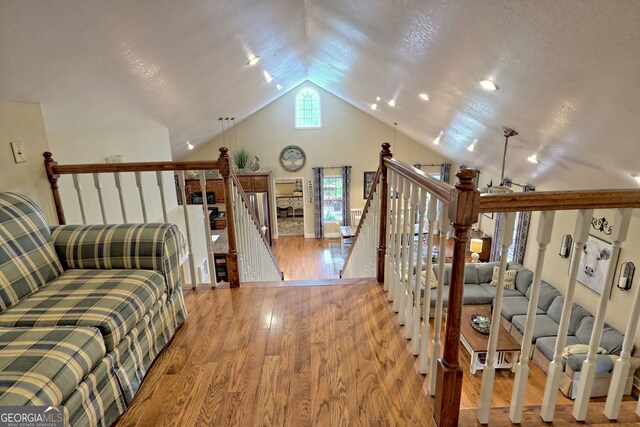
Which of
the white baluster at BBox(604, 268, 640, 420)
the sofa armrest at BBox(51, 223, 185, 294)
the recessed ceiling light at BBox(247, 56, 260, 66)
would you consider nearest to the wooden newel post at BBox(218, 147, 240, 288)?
the sofa armrest at BBox(51, 223, 185, 294)

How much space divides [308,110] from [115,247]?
8163mm

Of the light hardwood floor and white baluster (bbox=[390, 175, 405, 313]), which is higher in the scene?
white baluster (bbox=[390, 175, 405, 313])

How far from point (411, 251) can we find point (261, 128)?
8.33 metres

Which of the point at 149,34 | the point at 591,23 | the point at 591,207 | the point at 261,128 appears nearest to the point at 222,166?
the point at 149,34

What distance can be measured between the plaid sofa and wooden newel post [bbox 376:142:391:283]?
4.03 feet

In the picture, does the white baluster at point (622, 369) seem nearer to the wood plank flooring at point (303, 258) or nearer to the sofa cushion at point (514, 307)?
the sofa cushion at point (514, 307)

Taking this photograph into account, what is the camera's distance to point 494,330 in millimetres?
1161

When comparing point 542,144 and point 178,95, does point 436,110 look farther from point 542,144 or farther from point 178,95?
point 178,95

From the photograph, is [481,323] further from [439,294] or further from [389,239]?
[439,294]

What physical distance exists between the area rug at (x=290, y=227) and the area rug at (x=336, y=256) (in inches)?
54.6

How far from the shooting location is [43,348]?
115 centimetres

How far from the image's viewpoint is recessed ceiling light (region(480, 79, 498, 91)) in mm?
2819

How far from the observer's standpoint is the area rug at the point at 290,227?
1053 cm

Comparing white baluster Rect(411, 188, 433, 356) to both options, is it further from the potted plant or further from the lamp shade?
the potted plant
